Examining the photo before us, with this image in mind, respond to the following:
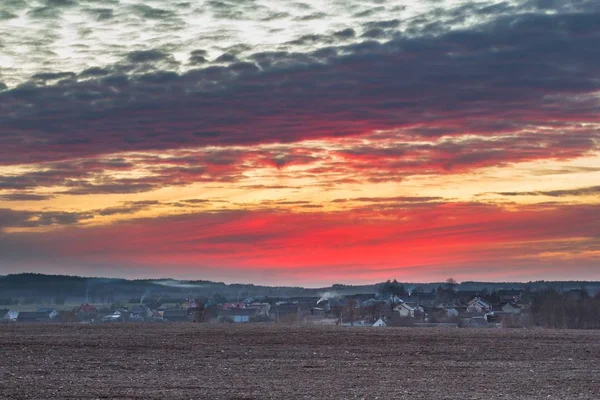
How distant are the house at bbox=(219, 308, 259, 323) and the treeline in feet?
78.2

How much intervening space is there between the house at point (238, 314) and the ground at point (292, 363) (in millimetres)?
27969

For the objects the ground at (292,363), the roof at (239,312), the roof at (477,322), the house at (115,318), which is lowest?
the ground at (292,363)

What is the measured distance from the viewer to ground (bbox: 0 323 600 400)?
25188 millimetres

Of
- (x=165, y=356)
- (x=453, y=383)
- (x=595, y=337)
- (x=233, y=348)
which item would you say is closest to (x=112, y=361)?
(x=165, y=356)

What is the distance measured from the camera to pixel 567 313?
220 feet

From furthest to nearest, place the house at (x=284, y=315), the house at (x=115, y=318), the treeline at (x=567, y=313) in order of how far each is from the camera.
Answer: the house at (x=115, y=318)
the house at (x=284, y=315)
the treeline at (x=567, y=313)

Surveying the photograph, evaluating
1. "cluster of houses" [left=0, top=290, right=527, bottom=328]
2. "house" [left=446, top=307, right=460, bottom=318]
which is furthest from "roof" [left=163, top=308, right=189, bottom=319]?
"house" [left=446, top=307, right=460, bottom=318]

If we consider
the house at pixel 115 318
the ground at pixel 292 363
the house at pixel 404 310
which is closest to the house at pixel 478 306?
the house at pixel 404 310

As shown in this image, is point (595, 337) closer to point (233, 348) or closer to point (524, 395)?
point (233, 348)

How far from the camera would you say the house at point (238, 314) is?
3088 inches

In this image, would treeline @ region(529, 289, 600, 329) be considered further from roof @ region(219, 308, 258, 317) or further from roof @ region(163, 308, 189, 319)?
roof @ region(163, 308, 189, 319)

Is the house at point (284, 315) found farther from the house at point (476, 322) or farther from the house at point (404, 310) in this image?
the house at point (476, 322)

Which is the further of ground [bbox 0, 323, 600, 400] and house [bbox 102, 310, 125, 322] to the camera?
house [bbox 102, 310, 125, 322]

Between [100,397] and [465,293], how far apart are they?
11538cm
